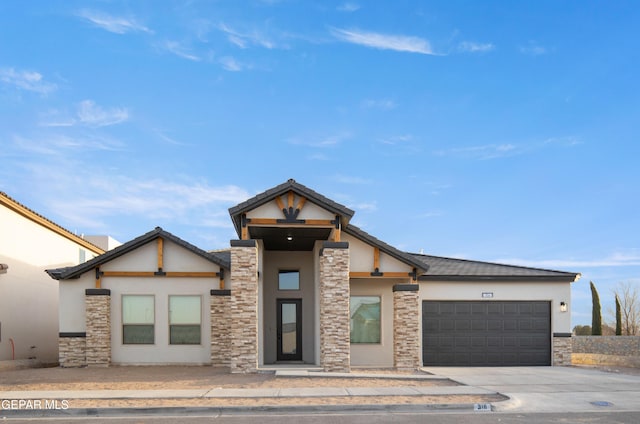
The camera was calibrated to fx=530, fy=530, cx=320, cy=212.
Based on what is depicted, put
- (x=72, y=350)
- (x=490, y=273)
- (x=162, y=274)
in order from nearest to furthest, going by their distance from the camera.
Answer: (x=72, y=350) < (x=162, y=274) < (x=490, y=273)

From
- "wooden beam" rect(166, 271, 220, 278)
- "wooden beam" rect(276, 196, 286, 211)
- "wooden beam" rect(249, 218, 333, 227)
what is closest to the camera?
"wooden beam" rect(249, 218, 333, 227)

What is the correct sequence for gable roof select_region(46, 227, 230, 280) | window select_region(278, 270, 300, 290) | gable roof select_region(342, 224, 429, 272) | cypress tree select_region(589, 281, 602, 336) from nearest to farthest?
gable roof select_region(342, 224, 429, 272)
gable roof select_region(46, 227, 230, 280)
window select_region(278, 270, 300, 290)
cypress tree select_region(589, 281, 602, 336)

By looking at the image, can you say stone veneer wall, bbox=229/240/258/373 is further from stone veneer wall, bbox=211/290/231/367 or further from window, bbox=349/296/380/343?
window, bbox=349/296/380/343

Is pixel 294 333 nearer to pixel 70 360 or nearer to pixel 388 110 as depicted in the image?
pixel 70 360

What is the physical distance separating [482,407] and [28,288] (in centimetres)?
1974

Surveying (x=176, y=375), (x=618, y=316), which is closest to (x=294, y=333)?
(x=176, y=375)

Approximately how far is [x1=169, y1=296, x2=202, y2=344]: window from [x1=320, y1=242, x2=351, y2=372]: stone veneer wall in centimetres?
552

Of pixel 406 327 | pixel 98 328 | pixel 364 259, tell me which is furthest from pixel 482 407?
pixel 98 328

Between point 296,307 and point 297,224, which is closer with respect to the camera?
point 297,224

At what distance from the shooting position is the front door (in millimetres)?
19688

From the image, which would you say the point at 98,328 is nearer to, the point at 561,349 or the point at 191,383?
the point at 191,383

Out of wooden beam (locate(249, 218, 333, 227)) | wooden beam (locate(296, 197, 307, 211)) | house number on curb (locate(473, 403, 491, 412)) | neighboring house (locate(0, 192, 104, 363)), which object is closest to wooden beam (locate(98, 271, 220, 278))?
wooden beam (locate(249, 218, 333, 227))

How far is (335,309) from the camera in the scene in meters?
16.4

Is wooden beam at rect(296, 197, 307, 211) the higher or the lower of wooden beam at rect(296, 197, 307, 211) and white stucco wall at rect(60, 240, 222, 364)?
the higher
